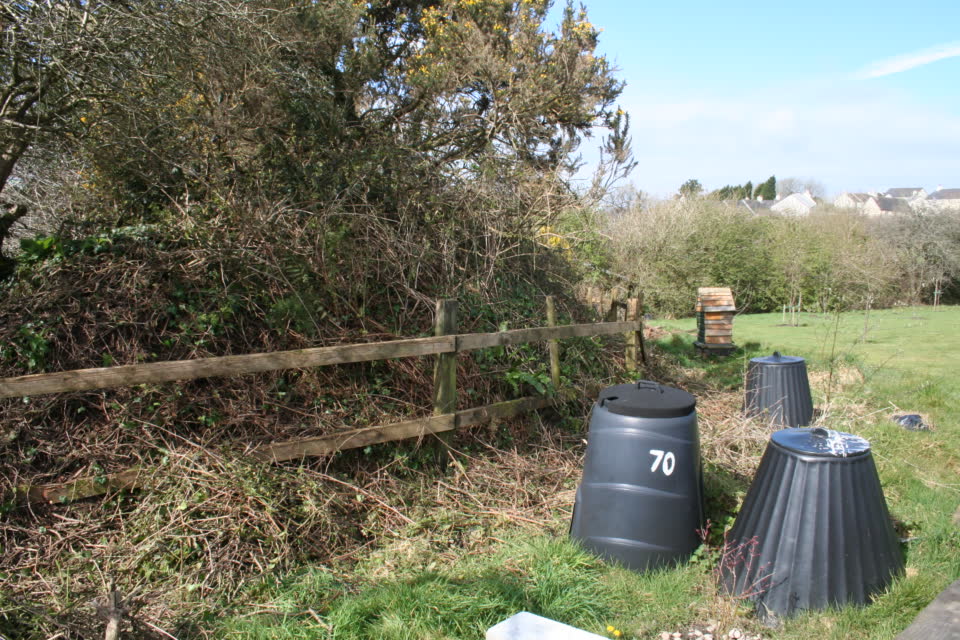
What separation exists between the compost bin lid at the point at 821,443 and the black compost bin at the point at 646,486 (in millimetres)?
508

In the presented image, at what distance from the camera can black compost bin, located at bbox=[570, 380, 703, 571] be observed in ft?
11.3

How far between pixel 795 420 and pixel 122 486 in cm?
576

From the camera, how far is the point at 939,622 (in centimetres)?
178

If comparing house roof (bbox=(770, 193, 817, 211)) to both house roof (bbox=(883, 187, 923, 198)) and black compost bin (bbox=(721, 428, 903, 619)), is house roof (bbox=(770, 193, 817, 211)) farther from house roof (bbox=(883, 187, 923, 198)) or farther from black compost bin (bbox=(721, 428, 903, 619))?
black compost bin (bbox=(721, 428, 903, 619))

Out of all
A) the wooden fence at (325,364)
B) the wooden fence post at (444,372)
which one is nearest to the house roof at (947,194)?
the wooden fence at (325,364)

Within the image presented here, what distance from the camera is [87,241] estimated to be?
4598 mm

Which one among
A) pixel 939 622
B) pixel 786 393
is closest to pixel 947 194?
pixel 786 393

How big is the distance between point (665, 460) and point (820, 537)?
82 centimetres

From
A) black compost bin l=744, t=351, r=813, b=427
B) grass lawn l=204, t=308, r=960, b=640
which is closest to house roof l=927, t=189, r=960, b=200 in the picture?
black compost bin l=744, t=351, r=813, b=427

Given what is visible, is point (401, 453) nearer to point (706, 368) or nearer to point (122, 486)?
point (122, 486)

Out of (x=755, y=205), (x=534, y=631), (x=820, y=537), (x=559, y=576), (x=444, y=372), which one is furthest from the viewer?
(x=755, y=205)

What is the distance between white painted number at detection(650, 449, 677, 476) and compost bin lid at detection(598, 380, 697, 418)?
21cm

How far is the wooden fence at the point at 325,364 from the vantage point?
3342 mm

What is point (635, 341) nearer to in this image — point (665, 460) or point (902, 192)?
point (665, 460)
